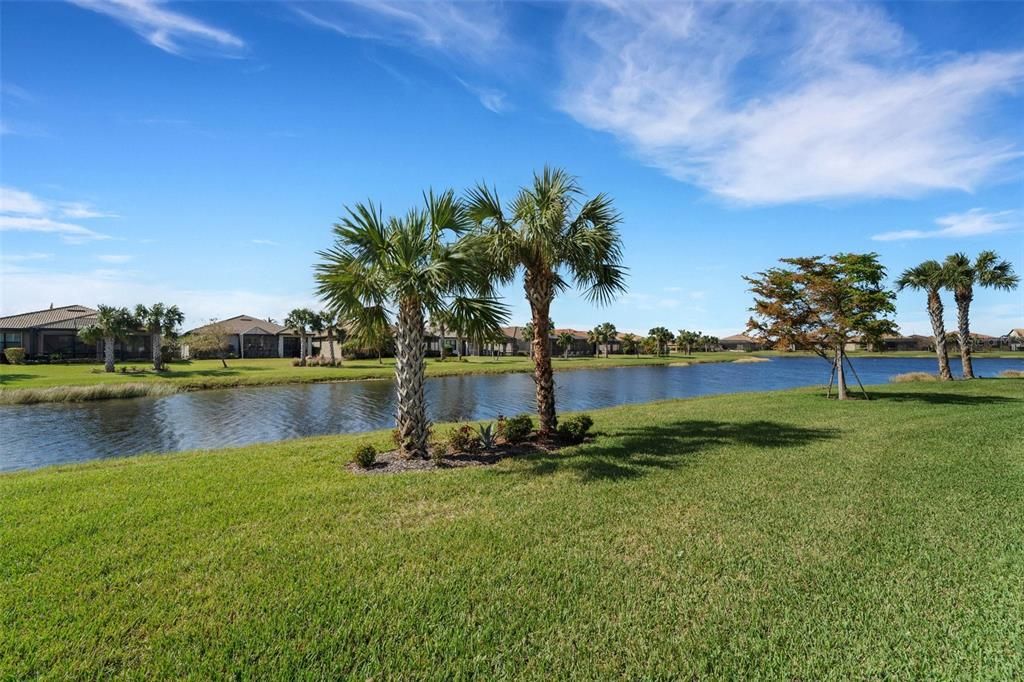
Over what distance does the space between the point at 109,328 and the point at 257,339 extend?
112 ft

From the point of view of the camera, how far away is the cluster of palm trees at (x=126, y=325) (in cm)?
4591

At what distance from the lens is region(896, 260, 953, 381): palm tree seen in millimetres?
34562

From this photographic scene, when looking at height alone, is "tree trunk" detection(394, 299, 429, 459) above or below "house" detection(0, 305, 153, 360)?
below

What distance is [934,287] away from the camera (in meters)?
35.7

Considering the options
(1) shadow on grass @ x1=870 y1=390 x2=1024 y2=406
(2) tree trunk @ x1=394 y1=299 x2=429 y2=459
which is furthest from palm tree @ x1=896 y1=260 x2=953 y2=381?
(2) tree trunk @ x1=394 y1=299 x2=429 y2=459

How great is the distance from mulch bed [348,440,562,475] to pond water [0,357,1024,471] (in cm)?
226

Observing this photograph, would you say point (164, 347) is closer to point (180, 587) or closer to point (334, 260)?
point (334, 260)

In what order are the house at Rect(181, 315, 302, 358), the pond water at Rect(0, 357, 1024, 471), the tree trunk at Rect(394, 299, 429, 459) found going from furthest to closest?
the house at Rect(181, 315, 302, 358) → the pond water at Rect(0, 357, 1024, 471) → the tree trunk at Rect(394, 299, 429, 459)

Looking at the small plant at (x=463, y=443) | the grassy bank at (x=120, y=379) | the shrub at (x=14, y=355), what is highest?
the shrub at (x=14, y=355)

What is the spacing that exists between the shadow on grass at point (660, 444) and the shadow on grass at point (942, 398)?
1161cm

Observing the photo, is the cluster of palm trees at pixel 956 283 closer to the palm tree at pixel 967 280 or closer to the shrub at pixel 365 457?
the palm tree at pixel 967 280

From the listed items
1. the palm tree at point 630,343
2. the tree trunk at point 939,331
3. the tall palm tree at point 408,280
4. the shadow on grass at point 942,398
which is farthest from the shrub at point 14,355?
the palm tree at point 630,343

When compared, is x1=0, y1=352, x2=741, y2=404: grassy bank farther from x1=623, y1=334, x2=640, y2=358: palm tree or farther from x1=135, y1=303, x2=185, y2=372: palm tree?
x1=623, y1=334, x2=640, y2=358: palm tree

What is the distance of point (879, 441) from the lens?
13.3m
